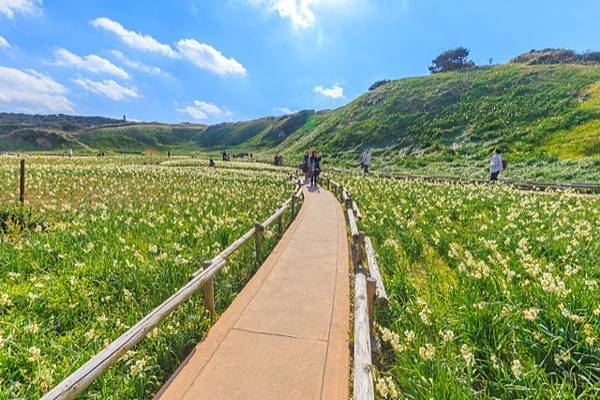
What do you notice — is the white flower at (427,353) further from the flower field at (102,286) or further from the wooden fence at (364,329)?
the flower field at (102,286)

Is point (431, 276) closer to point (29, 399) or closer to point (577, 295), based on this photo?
point (577, 295)

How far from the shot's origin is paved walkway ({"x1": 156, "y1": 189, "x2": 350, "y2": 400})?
3416mm

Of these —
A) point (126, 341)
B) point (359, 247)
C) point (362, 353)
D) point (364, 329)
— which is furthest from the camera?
point (359, 247)

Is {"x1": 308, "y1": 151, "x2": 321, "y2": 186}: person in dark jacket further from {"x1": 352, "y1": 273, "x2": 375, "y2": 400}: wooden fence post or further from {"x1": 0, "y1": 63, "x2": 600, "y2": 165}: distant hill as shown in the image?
{"x1": 0, "y1": 63, "x2": 600, "y2": 165}: distant hill

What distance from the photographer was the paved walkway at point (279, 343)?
342 centimetres

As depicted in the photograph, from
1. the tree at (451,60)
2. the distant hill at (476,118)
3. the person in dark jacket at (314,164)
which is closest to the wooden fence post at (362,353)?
the person in dark jacket at (314,164)

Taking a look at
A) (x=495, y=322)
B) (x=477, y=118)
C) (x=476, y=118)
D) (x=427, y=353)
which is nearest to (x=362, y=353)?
(x=427, y=353)

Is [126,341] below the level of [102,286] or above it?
above

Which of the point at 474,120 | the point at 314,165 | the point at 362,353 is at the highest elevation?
the point at 474,120

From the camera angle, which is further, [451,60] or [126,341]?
[451,60]

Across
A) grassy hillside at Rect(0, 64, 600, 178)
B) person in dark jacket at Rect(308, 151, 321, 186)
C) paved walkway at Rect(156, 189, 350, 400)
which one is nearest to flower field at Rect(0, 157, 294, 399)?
paved walkway at Rect(156, 189, 350, 400)

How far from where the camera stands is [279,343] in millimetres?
4172

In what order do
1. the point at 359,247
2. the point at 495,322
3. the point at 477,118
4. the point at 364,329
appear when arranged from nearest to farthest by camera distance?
the point at 364,329, the point at 495,322, the point at 359,247, the point at 477,118

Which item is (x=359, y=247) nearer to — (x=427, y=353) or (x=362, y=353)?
(x=427, y=353)
